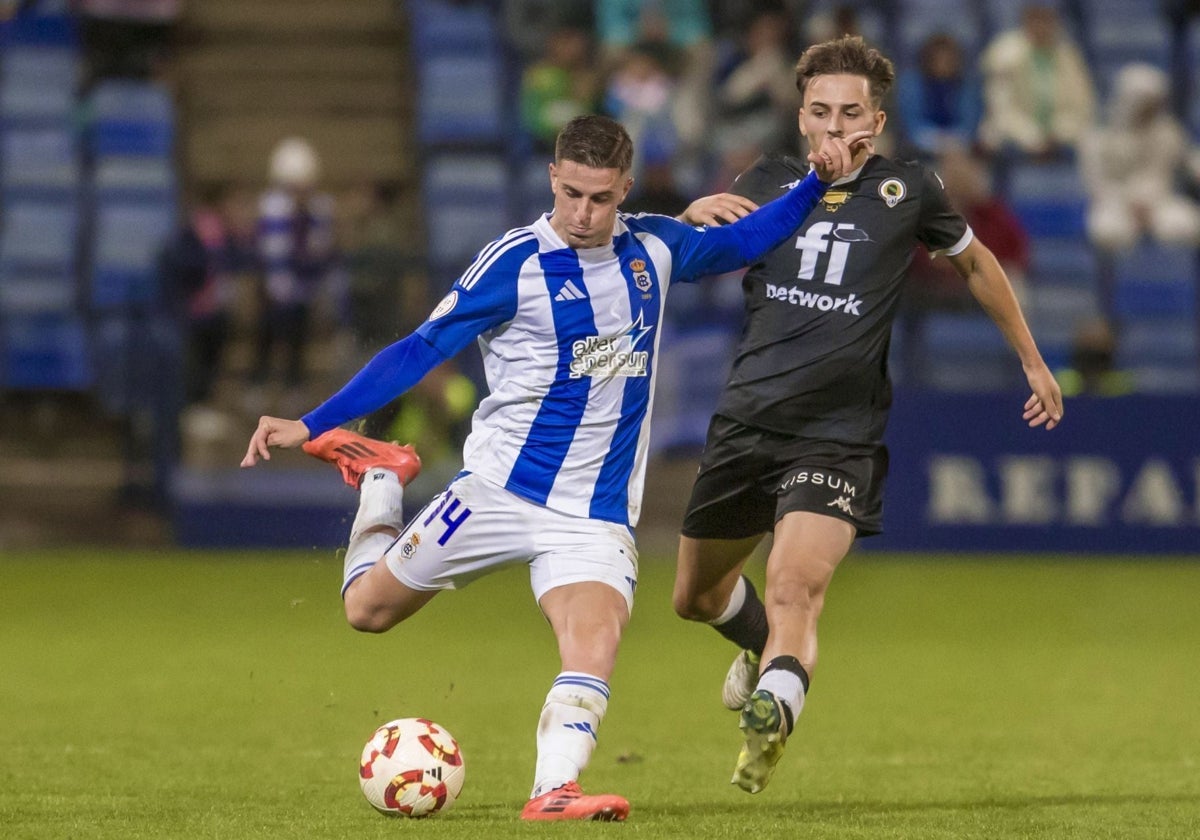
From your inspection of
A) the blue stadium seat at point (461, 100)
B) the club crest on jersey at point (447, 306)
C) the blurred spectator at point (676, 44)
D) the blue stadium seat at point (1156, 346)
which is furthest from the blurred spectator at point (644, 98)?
the club crest on jersey at point (447, 306)

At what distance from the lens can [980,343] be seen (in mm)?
15039

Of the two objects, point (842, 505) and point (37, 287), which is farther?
point (37, 287)

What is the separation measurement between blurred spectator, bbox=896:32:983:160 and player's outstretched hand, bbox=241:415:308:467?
1113 centimetres

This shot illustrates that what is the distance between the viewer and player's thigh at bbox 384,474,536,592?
5.93m

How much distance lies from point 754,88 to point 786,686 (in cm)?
1166

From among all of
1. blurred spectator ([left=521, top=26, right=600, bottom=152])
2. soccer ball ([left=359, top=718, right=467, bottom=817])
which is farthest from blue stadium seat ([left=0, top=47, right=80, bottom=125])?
soccer ball ([left=359, top=718, right=467, bottom=817])

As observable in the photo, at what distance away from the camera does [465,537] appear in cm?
595

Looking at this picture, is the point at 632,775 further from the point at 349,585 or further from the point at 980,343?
the point at 980,343

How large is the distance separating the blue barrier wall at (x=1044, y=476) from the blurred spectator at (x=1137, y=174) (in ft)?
8.87

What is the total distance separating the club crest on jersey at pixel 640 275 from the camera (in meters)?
5.98

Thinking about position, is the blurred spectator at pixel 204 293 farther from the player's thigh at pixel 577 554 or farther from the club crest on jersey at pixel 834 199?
the player's thigh at pixel 577 554

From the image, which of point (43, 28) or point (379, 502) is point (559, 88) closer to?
point (43, 28)

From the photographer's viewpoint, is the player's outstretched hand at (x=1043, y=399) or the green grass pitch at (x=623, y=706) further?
the player's outstretched hand at (x=1043, y=399)

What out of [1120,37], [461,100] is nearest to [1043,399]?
[461,100]
